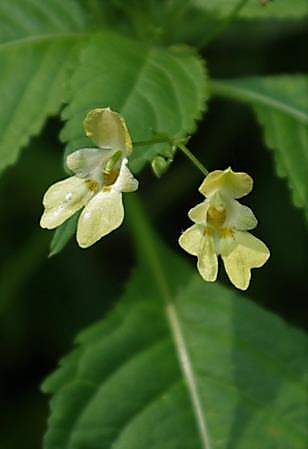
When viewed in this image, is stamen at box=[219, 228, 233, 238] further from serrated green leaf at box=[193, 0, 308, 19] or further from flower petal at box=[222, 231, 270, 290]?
serrated green leaf at box=[193, 0, 308, 19]

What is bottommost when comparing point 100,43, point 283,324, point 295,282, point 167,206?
point 295,282

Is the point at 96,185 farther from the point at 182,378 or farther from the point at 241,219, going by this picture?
the point at 182,378

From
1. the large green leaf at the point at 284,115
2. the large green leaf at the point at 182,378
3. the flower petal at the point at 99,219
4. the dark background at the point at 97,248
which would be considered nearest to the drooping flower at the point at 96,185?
the flower petal at the point at 99,219

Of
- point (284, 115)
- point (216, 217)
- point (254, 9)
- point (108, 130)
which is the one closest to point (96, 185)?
point (108, 130)

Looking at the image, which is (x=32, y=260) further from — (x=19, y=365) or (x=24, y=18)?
(x=24, y=18)

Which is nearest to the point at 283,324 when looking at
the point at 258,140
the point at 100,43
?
the point at 100,43

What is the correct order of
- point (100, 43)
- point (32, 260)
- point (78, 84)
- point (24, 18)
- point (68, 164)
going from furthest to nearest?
point (32, 260) → point (24, 18) → point (100, 43) → point (78, 84) → point (68, 164)

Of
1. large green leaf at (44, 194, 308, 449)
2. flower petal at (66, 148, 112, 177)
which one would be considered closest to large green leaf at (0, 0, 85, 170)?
flower petal at (66, 148, 112, 177)
